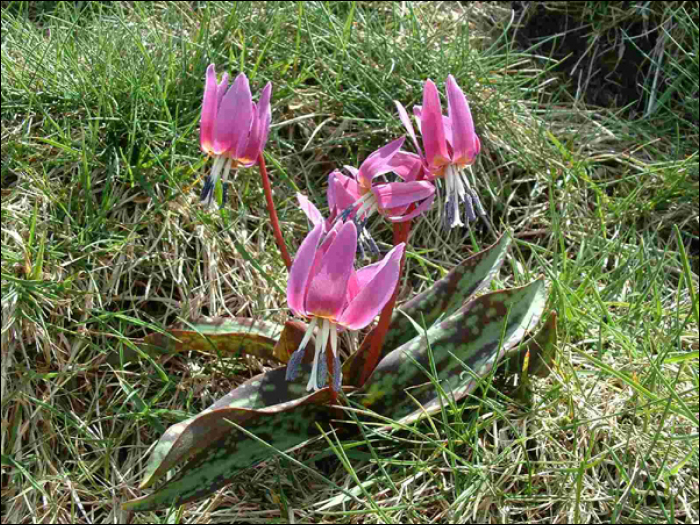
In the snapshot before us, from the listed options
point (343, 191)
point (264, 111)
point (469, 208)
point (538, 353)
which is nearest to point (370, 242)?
point (343, 191)

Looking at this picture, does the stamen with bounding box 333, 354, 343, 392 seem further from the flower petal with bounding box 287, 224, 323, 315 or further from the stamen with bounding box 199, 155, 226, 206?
the stamen with bounding box 199, 155, 226, 206

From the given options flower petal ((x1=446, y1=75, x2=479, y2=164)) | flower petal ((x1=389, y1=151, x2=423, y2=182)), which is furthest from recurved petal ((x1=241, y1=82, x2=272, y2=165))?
flower petal ((x1=446, y1=75, x2=479, y2=164))

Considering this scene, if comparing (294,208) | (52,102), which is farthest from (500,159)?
(52,102)

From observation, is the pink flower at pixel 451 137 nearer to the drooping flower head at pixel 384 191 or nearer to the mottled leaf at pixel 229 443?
the drooping flower head at pixel 384 191

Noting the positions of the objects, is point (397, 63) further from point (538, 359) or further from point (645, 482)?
point (645, 482)

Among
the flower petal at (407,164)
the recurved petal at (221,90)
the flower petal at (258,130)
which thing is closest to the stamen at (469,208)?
the flower petal at (407,164)

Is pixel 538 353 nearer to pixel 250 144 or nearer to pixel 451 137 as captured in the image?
pixel 451 137
